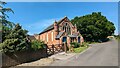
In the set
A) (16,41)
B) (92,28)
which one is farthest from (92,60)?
(92,28)

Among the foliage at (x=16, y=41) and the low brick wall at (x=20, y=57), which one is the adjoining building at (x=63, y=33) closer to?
the low brick wall at (x=20, y=57)

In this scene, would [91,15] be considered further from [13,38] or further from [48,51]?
[13,38]

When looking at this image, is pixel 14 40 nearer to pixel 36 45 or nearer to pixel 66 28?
pixel 36 45

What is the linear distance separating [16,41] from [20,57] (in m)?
2.02

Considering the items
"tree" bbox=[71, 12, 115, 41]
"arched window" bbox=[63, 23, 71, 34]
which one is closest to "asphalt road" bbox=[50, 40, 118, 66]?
"arched window" bbox=[63, 23, 71, 34]

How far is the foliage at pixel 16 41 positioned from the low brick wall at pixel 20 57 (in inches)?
25.1

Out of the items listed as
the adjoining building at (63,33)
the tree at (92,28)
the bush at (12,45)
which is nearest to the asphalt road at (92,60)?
the bush at (12,45)

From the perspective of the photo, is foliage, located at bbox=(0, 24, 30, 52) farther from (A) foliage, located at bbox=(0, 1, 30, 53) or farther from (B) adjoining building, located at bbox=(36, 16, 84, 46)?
(B) adjoining building, located at bbox=(36, 16, 84, 46)

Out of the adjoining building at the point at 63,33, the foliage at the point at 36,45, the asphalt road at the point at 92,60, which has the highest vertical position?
the adjoining building at the point at 63,33

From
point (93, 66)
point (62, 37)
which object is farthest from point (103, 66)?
point (62, 37)

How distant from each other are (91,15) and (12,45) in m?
51.4

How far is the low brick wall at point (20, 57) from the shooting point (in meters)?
19.7

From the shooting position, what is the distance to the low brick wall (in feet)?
64.6

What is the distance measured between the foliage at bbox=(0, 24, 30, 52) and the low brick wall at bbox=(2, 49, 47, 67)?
0.64 metres
